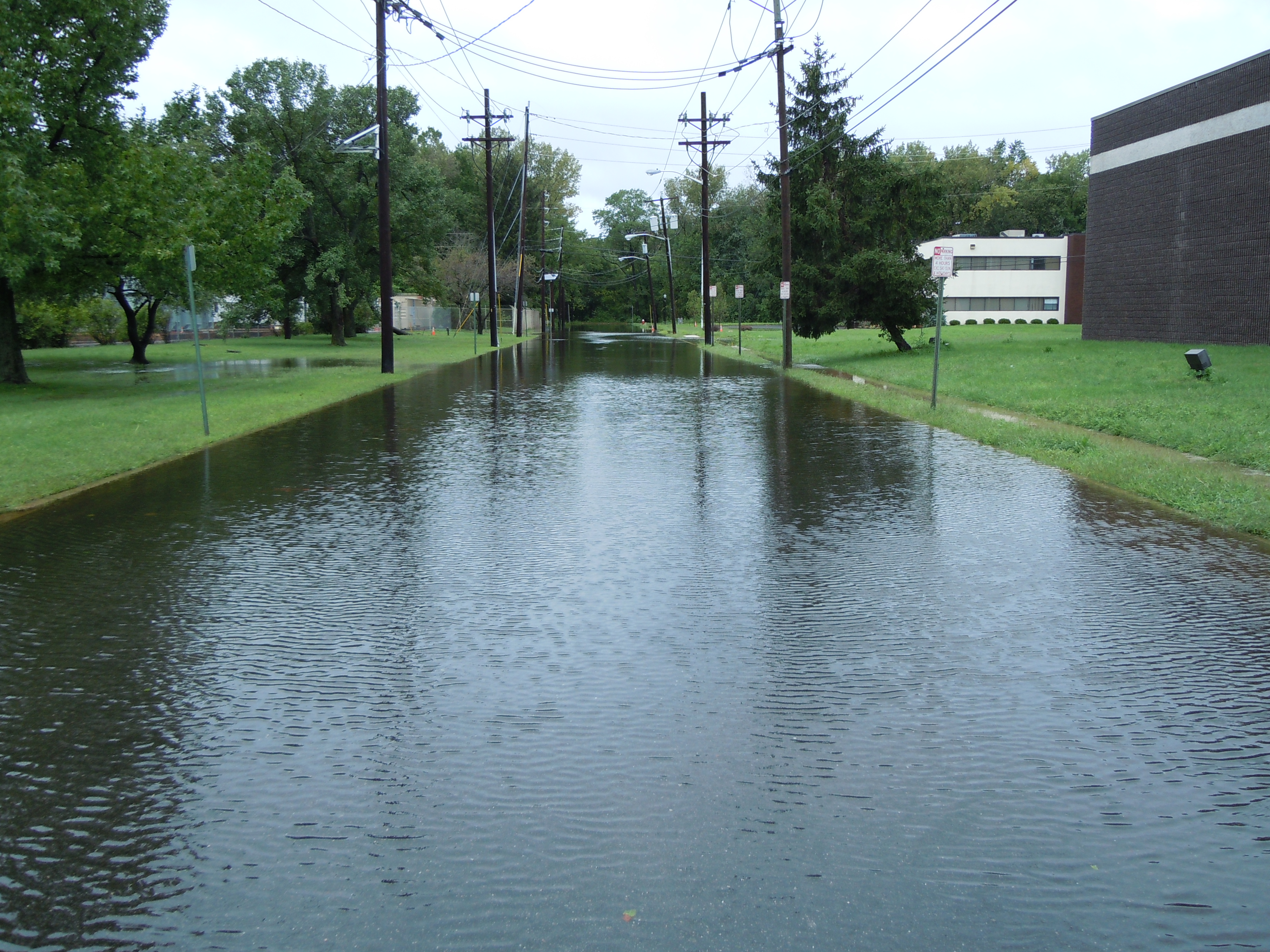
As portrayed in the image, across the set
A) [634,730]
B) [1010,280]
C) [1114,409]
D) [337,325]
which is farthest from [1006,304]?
[634,730]

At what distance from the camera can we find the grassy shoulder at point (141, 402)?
13633 mm

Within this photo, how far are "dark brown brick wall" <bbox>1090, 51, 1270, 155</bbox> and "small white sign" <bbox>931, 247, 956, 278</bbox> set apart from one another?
22462mm

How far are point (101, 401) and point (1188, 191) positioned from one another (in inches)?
1368

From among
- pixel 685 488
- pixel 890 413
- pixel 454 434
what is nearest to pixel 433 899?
pixel 685 488

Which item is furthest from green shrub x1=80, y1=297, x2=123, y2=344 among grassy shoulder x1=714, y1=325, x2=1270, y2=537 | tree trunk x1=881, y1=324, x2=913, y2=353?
tree trunk x1=881, y1=324, x2=913, y2=353

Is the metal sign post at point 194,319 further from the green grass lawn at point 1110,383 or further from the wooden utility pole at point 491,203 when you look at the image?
the wooden utility pole at point 491,203

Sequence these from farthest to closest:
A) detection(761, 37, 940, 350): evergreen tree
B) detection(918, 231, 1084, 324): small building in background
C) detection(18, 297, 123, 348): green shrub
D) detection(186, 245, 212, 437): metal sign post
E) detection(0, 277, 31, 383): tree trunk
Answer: detection(918, 231, 1084, 324): small building in background, detection(18, 297, 123, 348): green shrub, detection(761, 37, 940, 350): evergreen tree, detection(0, 277, 31, 383): tree trunk, detection(186, 245, 212, 437): metal sign post

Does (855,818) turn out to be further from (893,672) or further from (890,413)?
(890,413)

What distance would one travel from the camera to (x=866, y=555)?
28.7 feet

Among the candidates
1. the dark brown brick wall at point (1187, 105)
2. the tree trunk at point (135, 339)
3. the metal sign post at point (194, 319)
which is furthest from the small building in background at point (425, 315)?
the metal sign post at point (194, 319)

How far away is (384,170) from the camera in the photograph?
30.4 meters

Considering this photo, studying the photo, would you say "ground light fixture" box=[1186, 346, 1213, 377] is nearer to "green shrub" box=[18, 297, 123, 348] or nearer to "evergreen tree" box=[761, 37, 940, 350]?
"evergreen tree" box=[761, 37, 940, 350]

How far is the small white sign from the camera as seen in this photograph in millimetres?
17906

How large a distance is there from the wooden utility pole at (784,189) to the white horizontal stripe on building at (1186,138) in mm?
14352
